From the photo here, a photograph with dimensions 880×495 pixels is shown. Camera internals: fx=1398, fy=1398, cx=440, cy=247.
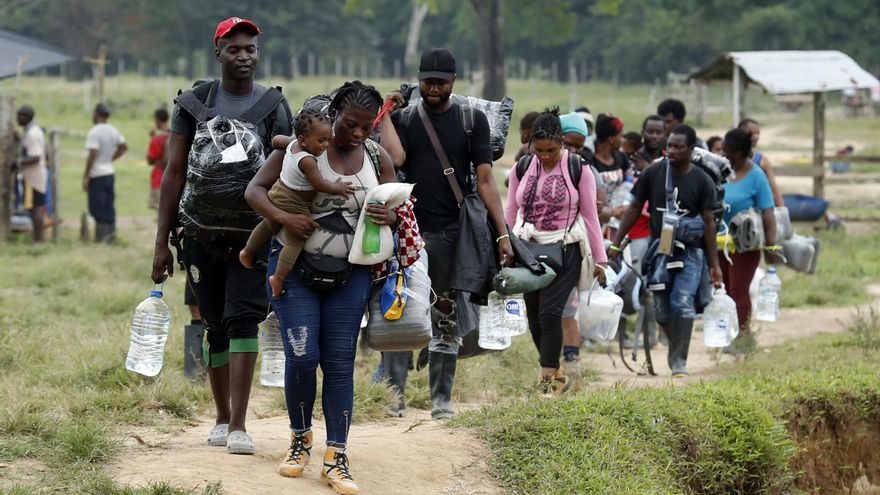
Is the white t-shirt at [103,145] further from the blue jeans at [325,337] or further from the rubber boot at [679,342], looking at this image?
the blue jeans at [325,337]

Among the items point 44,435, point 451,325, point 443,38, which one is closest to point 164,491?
point 44,435

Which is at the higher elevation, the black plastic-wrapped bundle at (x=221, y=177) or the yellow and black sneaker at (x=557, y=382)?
the black plastic-wrapped bundle at (x=221, y=177)

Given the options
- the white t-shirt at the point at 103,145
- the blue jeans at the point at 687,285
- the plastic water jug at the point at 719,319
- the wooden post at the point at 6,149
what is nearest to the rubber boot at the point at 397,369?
the blue jeans at the point at 687,285

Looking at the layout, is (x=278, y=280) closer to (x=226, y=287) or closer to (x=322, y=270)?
(x=322, y=270)

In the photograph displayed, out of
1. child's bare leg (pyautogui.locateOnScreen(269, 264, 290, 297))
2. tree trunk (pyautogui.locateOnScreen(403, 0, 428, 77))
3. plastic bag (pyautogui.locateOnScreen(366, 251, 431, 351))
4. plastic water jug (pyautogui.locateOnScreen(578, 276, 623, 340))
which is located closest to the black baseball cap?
plastic bag (pyautogui.locateOnScreen(366, 251, 431, 351))

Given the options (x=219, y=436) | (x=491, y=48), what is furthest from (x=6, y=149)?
(x=491, y=48)

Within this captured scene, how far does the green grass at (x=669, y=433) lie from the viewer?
259 inches

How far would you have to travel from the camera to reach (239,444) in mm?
6168

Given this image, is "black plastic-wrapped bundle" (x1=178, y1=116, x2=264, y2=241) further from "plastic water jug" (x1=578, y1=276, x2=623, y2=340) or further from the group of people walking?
"plastic water jug" (x1=578, y1=276, x2=623, y2=340)

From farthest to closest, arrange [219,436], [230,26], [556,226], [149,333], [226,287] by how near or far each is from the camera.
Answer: [556,226] → [149,333] → [219,436] → [226,287] → [230,26]

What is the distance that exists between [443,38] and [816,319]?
60.9 meters

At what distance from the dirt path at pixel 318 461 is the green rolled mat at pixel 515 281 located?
744mm

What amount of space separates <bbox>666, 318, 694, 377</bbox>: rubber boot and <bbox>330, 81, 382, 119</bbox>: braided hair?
14.7 feet

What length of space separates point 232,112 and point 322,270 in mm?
969
